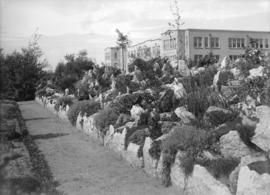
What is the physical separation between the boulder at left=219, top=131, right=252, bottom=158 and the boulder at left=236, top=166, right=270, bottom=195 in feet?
4.09

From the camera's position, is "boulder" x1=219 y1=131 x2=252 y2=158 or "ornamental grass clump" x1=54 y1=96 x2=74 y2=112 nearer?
"boulder" x1=219 y1=131 x2=252 y2=158

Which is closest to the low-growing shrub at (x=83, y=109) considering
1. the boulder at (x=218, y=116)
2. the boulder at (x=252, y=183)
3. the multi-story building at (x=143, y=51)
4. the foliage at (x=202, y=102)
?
the foliage at (x=202, y=102)

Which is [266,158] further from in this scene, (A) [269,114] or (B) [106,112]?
(B) [106,112]

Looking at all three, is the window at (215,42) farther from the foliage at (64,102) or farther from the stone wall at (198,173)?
the stone wall at (198,173)

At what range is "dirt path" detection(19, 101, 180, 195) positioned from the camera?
7078 millimetres

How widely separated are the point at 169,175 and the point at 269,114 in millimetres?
1730

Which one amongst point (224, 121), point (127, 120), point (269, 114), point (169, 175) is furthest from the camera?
point (127, 120)

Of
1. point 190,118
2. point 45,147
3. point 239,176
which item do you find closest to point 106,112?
point 45,147

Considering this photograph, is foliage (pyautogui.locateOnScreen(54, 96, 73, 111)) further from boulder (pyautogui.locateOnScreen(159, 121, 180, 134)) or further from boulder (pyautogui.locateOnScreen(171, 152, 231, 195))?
boulder (pyautogui.locateOnScreen(171, 152, 231, 195))

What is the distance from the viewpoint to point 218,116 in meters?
7.92

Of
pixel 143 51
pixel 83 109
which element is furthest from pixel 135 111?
pixel 143 51

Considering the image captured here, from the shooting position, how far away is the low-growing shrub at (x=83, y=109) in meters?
14.1

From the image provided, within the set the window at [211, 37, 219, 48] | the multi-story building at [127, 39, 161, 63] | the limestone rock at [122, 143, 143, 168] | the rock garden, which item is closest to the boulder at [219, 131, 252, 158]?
the rock garden

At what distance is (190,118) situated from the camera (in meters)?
8.37
